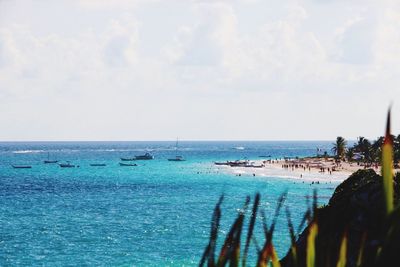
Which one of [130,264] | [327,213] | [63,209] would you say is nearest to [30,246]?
[130,264]

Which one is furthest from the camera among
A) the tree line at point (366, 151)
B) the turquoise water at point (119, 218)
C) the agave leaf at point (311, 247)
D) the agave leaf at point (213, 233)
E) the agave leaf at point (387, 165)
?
the tree line at point (366, 151)

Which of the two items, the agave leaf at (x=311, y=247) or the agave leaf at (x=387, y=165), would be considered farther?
the agave leaf at (x=311, y=247)

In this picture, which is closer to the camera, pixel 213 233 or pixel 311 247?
pixel 213 233

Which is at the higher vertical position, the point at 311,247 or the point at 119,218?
the point at 311,247

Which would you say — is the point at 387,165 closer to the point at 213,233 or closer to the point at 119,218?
the point at 213,233

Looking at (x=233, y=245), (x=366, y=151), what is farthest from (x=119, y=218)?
(x=366, y=151)

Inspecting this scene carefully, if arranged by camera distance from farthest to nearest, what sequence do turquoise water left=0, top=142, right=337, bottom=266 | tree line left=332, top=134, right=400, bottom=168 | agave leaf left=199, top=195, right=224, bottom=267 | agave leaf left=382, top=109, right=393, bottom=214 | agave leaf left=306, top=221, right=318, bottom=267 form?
tree line left=332, top=134, right=400, bottom=168 < turquoise water left=0, top=142, right=337, bottom=266 < agave leaf left=306, top=221, right=318, bottom=267 < agave leaf left=199, top=195, right=224, bottom=267 < agave leaf left=382, top=109, right=393, bottom=214

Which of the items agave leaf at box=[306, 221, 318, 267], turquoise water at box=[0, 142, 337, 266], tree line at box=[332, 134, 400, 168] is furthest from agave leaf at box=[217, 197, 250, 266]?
tree line at box=[332, 134, 400, 168]

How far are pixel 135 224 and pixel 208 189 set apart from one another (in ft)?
134

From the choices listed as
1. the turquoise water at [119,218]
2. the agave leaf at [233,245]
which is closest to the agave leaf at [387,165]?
the agave leaf at [233,245]

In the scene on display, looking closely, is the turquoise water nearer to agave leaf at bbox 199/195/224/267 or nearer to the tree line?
agave leaf at bbox 199/195/224/267

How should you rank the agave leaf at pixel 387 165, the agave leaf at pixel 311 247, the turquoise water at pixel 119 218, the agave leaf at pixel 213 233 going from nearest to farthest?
the agave leaf at pixel 387 165 < the agave leaf at pixel 213 233 < the agave leaf at pixel 311 247 < the turquoise water at pixel 119 218

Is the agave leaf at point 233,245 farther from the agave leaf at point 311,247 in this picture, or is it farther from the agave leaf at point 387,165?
the agave leaf at point 387,165

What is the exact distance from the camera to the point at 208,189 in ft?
335
